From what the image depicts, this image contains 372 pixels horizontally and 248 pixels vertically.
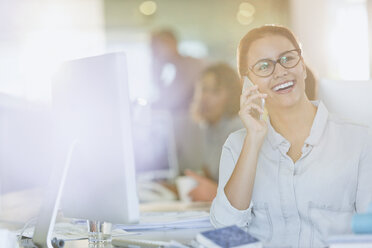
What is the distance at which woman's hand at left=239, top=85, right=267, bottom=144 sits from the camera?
4.40 feet

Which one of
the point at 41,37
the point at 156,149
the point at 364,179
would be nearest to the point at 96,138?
the point at 364,179

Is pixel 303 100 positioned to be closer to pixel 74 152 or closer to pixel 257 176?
pixel 257 176

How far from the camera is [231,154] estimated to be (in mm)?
1484

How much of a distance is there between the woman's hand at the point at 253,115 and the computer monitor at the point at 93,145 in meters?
0.42

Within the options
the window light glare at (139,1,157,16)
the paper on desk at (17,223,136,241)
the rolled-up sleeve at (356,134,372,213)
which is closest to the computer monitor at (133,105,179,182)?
the window light glare at (139,1,157,16)

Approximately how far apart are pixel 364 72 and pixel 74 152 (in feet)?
9.95

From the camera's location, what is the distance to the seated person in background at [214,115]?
9.31ft

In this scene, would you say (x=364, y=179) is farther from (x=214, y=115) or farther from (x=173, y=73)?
(x=173, y=73)

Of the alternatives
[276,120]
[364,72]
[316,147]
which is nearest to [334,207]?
[316,147]

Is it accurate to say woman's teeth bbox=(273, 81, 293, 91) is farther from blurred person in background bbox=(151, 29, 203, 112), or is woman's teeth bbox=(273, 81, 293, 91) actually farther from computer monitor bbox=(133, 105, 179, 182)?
blurred person in background bbox=(151, 29, 203, 112)

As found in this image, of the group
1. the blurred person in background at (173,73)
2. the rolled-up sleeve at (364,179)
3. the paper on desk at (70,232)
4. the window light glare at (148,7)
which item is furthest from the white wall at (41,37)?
the rolled-up sleeve at (364,179)

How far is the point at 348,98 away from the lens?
1.47 metres

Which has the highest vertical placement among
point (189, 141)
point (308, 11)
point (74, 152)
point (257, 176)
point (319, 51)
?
point (308, 11)

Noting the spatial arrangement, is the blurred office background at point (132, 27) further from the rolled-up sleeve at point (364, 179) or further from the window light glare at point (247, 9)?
the rolled-up sleeve at point (364, 179)
